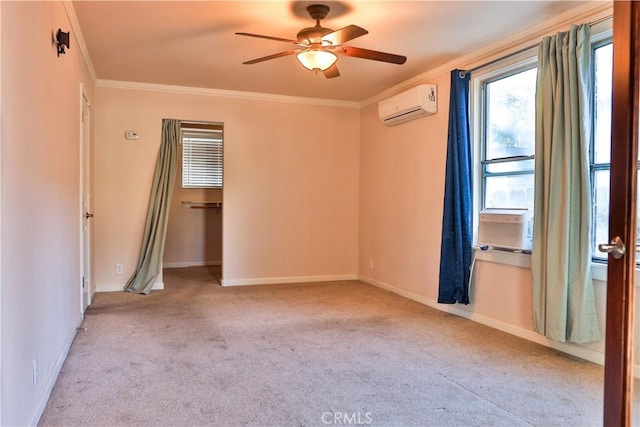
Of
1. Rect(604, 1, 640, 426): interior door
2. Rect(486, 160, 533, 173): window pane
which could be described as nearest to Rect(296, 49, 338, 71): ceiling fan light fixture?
Rect(486, 160, 533, 173): window pane

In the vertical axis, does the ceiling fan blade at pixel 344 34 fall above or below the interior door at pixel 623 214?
above

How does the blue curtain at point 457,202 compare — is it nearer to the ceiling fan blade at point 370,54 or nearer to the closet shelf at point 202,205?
the ceiling fan blade at point 370,54

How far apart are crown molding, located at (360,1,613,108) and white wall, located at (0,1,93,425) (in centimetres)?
328

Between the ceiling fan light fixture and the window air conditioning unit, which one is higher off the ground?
the ceiling fan light fixture

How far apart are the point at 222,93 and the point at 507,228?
372 centimetres

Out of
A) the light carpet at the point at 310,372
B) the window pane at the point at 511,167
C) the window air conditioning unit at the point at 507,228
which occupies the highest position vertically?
the window pane at the point at 511,167

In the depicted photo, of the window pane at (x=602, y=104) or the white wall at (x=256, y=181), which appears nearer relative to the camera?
the window pane at (x=602, y=104)

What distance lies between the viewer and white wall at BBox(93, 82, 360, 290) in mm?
5168

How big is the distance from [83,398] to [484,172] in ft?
11.6

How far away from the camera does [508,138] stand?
379 centimetres

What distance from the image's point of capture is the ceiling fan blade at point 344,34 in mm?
2795

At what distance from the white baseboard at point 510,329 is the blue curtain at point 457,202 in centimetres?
21

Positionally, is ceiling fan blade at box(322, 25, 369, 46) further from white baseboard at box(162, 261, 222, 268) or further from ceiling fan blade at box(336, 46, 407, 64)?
white baseboard at box(162, 261, 222, 268)

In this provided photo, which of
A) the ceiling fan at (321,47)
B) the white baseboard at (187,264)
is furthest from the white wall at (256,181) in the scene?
the ceiling fan at (321,47)
